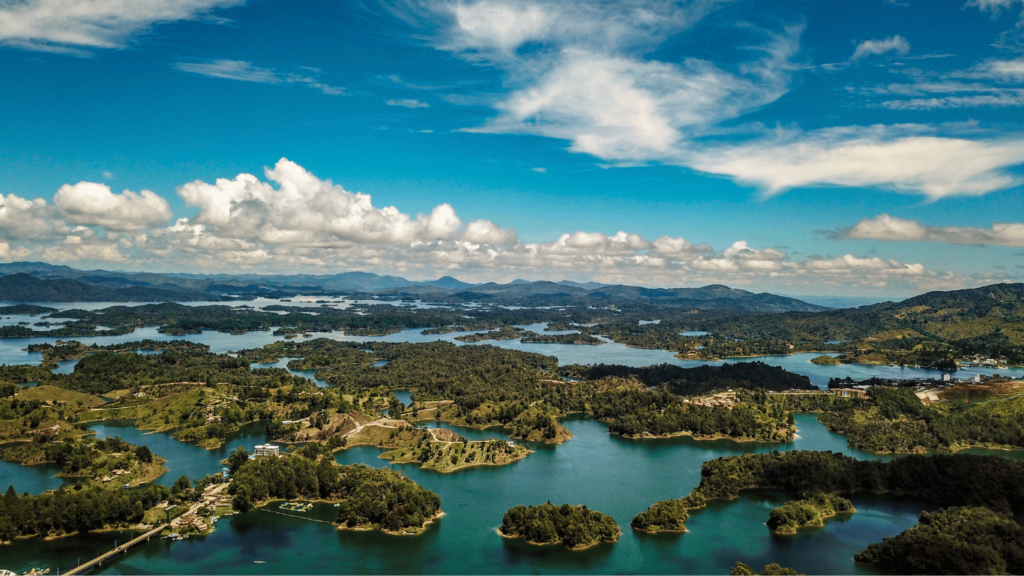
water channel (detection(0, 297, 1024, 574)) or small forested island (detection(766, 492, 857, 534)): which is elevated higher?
small forested island (detection(766, 492, 857, 534))

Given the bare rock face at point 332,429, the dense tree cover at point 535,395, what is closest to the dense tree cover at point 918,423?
the dense tree cover at point 535,395

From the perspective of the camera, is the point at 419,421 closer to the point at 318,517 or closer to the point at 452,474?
the point at 452,474

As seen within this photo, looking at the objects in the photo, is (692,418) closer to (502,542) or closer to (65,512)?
(502,542)

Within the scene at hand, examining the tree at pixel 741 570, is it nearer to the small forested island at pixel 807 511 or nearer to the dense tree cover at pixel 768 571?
the dense tree cover at pixel 768 571

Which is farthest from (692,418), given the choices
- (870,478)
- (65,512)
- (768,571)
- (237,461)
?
(65,512)

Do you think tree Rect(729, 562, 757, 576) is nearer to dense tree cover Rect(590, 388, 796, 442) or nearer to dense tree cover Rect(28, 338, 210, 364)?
dense tree cover Rect(590, 388, 796, 442)

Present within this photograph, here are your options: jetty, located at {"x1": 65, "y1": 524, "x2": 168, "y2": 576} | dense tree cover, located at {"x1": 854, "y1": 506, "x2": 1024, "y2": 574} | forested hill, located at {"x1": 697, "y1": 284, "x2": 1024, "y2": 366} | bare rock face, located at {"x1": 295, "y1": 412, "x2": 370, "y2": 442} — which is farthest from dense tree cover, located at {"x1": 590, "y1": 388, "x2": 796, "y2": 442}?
forested hill, located at {"x1": 697, "y1": 284, "x2": 1024, "y2": 366}

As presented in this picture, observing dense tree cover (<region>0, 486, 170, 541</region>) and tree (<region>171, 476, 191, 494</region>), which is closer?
dense tree cover (<region>0, 486, 170, 541</region>)

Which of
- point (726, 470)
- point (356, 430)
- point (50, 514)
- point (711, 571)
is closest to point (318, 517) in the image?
point (50, 514)
